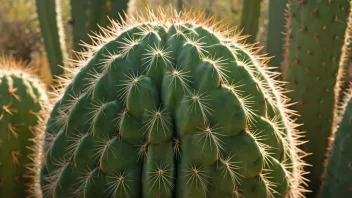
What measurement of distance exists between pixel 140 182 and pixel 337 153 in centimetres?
108

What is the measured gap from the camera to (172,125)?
6.79ft

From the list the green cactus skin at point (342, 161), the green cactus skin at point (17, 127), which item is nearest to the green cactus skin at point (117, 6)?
the green cactus skin at point (17, 127)

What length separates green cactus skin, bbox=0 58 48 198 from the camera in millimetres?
2930

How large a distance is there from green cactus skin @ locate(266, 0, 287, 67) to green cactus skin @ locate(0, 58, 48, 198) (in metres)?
1.56

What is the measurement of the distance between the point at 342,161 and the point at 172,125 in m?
1.01

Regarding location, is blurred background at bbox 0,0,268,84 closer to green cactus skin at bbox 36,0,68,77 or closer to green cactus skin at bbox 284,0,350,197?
green cactus skin at bbox 36,0,68,77

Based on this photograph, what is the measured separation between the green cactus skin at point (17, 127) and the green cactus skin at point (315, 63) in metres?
1.41

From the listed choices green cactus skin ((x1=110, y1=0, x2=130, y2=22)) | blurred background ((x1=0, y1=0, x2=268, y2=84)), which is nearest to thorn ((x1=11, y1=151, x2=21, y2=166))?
green cactus skin ((x1=110, y1=0, x2=130, y2=22))

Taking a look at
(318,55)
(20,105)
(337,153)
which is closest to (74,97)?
(20,105)

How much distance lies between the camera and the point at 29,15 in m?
8.04

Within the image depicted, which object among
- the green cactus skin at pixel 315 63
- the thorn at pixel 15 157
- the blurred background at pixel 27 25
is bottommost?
the blurred background at pixel 27 25

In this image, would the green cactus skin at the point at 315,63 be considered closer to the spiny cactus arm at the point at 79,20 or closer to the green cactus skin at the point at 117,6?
the green cactus skin at the point at 117,6

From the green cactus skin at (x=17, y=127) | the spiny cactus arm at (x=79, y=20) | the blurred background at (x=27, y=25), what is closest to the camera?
the green cactus skin at (x=17, y=127)

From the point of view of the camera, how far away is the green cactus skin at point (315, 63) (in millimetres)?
3152
